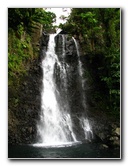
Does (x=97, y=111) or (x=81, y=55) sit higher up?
(x=81, y=55)

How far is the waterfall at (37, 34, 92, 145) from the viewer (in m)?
7.12

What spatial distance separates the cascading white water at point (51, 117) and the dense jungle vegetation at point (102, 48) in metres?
1.07

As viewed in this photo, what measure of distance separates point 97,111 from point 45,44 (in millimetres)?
3127

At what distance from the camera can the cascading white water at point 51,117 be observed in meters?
7.05

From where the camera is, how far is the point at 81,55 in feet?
31.4

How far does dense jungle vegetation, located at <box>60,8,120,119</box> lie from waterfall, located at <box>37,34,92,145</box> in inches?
23.3

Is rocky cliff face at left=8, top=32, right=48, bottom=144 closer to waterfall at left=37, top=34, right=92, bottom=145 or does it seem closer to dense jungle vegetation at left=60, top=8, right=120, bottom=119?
waterfall at left=37, top=34, right=92, bottom=145

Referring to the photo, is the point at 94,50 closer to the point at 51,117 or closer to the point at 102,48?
the point at 102,48

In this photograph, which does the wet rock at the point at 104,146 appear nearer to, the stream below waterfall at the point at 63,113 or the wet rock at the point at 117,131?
the stream below waterfall at the point at 63,113

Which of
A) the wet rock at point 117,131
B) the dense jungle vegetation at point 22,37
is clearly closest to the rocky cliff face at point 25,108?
the dense jungle vegetation at point 22,37

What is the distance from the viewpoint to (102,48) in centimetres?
890

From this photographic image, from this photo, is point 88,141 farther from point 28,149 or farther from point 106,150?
point 28,149

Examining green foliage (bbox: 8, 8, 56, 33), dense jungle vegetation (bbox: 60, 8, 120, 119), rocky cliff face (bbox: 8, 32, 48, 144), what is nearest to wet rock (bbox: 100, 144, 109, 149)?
dense jungle vegetation (bbox: 60, 8, 120, 119)
